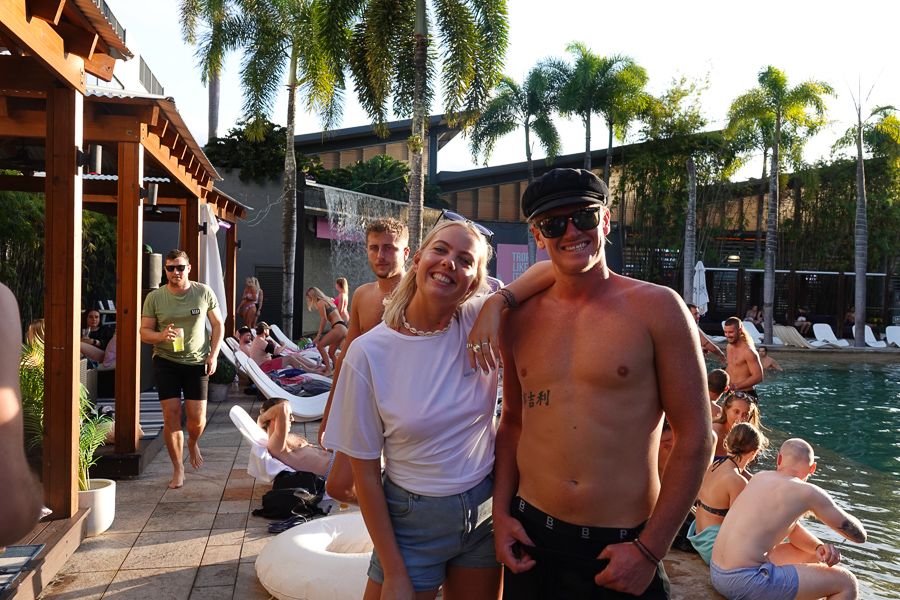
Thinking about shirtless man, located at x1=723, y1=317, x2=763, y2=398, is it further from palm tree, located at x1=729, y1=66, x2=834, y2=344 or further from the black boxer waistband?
palm tree, located at x1=729, y1=66, x2=834, y2=344

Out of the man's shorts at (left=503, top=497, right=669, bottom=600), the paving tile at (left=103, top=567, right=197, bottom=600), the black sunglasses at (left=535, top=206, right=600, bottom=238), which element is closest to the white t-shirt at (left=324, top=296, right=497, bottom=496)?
the man's shorts at (left=503, top=497, right=669, bottom=600)

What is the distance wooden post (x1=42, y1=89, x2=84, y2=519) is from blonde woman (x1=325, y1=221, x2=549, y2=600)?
9.65ft

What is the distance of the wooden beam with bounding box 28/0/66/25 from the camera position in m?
3.82

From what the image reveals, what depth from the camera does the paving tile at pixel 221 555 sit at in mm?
4461

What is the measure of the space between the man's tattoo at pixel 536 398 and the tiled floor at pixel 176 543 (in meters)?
2.40

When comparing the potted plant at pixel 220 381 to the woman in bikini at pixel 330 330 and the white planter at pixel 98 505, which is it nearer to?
the woman in bikini at pixel 330 330

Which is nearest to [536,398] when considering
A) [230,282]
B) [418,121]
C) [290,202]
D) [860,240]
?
[230,282]

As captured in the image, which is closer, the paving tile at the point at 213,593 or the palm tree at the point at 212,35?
the paving tile at the point at 213,593

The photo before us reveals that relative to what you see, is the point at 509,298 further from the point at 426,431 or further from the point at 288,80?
the point at 288,80

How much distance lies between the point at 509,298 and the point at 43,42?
3.05m

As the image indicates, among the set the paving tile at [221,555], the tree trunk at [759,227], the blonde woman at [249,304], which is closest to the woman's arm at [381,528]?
the paving tile at [221,555]

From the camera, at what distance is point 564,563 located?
82.4 inches

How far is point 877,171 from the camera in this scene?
3119cm

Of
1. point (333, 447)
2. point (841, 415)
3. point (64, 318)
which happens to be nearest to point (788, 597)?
point (333, 447)
